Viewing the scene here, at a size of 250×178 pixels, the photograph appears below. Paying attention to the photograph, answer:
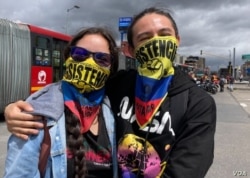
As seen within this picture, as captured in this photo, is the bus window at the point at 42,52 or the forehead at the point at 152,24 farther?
the bus window at the point at 42,52

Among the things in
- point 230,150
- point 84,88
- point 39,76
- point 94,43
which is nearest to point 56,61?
point 39,76

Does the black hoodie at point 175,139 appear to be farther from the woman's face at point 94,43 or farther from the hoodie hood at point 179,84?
the woman's face at point 94,43

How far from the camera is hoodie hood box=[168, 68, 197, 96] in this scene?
1802 millimetres

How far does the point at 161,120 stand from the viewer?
1.76 metres

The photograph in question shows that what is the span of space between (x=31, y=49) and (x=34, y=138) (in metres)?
11.4

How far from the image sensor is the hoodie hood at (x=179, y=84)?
1.80 metres

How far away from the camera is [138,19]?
2000 millimetres

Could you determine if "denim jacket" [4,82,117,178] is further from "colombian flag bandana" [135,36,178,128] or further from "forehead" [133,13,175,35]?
"forehead" [133,13,175,35]

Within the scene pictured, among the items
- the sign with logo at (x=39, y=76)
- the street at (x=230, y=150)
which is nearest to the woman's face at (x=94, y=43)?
the street at (x=230, y=150)

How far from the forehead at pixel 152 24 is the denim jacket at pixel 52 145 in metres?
0.45

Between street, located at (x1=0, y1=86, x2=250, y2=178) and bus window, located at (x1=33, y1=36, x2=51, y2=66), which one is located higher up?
bus window, located at (x1=33, y1=36, x2=51, y2=66)

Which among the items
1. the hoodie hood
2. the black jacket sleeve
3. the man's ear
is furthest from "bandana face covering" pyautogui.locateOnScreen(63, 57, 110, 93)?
the black jacket sleeve

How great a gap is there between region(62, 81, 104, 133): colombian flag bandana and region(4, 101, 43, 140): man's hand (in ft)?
0.65

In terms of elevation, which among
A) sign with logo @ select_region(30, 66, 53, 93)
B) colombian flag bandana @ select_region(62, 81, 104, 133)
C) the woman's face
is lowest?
Answer: sign with logo @ select_region(30, 66, 53, 93)
